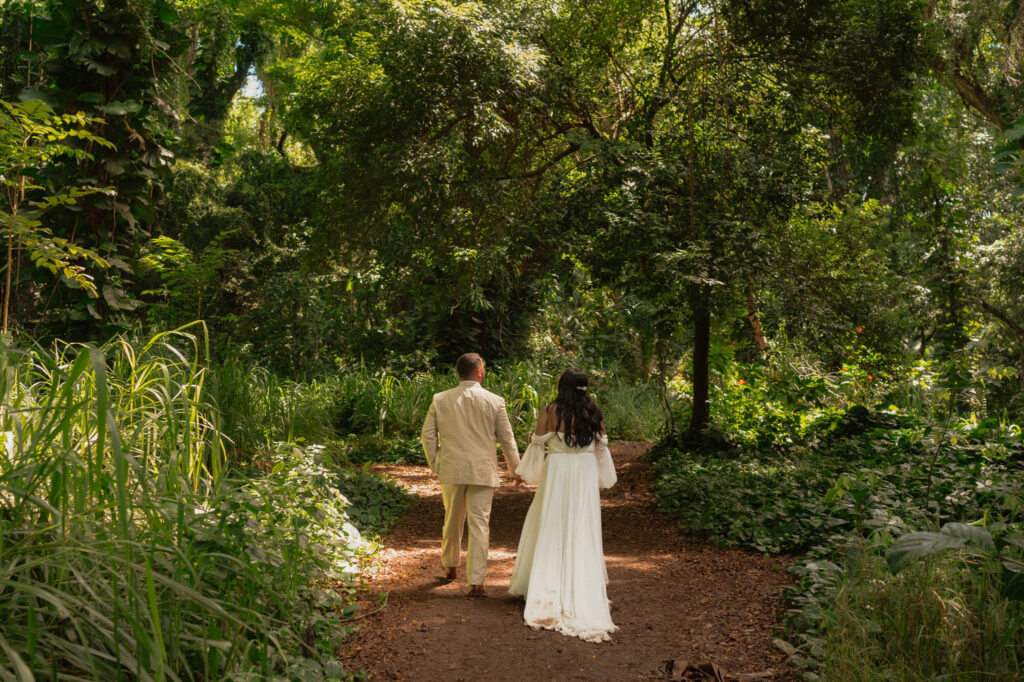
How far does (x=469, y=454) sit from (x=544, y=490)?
662 millimetres

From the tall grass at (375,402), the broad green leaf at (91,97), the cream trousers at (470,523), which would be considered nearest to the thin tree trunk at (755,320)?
the tall grass at (375,402)

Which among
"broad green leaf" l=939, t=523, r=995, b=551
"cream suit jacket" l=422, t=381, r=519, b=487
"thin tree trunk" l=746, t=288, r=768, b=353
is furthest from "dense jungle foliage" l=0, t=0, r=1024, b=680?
"cream suit jacket" l=422, t=381, r=519, b=487

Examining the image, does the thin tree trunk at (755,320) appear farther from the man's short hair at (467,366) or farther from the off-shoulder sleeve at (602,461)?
the man's short hair at (467,366)

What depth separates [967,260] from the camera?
45.1 ft

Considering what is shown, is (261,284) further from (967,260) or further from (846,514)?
(846,514)

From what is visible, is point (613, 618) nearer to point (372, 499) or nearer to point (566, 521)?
point (566, 521)

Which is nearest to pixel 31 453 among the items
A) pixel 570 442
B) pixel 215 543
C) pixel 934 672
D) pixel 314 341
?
pixel 215 543

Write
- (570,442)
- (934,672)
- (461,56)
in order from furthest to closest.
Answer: (461,56) → (570,442) → (934,672)

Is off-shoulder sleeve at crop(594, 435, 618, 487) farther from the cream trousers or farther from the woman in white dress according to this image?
the cream trousers

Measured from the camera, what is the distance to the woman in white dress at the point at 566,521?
5.69m

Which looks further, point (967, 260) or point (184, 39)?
point (967, 260)

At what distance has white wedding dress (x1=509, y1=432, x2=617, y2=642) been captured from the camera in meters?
5.64

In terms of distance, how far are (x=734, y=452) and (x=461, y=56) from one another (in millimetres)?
6076

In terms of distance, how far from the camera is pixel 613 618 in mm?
5938
